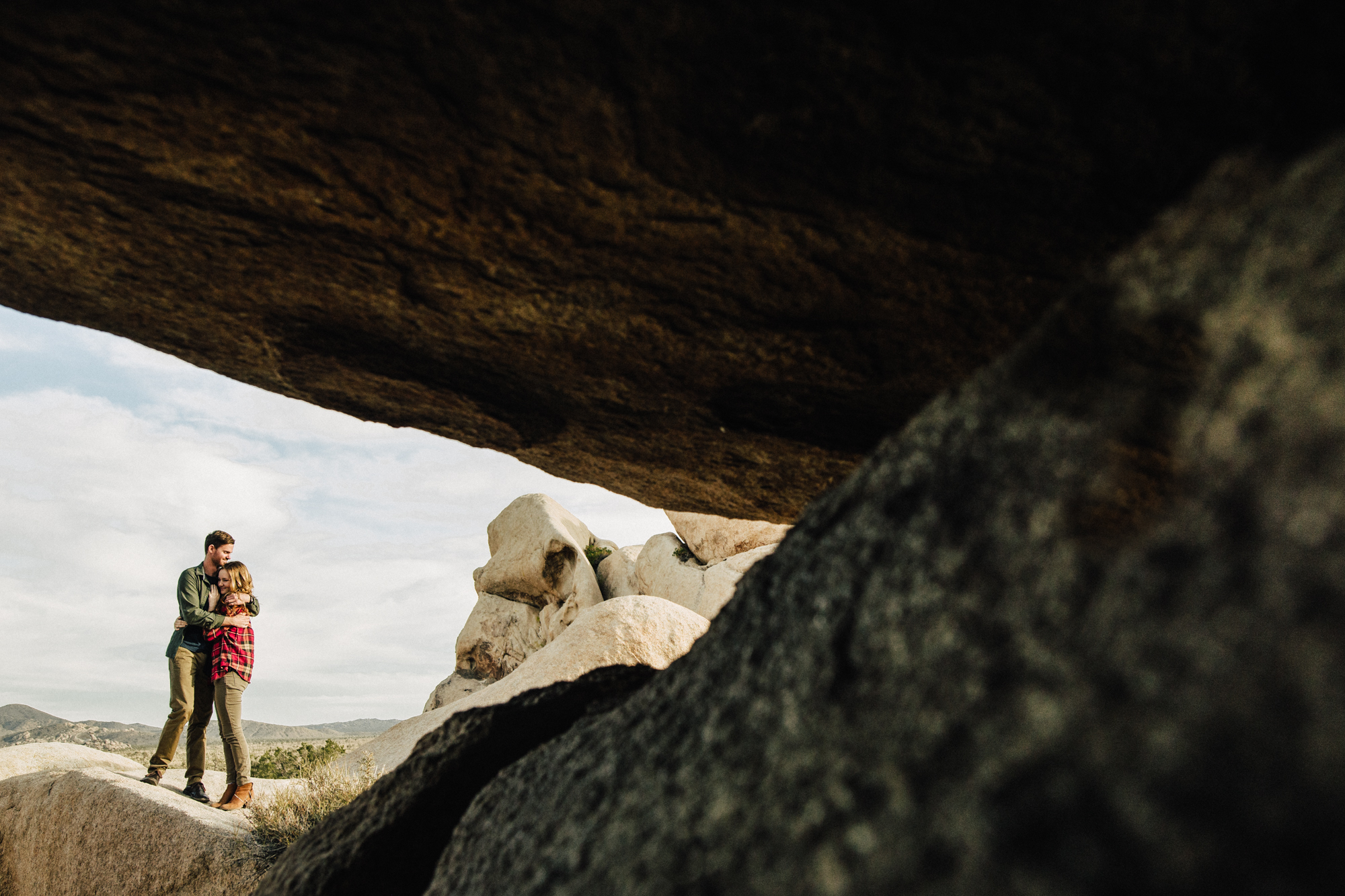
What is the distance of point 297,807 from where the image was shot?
8.38 meters

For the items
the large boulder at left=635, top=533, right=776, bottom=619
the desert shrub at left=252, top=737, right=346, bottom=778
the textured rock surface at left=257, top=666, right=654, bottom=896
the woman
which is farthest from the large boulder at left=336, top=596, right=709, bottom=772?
the large boulder at left=635, top=533, right=776, bottom=619

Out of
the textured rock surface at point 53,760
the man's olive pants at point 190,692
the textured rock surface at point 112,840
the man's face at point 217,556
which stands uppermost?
the man's face at point 217,556

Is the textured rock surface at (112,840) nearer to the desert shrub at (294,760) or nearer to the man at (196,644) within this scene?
the man at (196,644)

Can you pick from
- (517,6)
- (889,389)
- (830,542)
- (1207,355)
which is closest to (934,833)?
(830,542)

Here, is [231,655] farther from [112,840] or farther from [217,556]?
[112,840]

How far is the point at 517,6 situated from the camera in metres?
1.98

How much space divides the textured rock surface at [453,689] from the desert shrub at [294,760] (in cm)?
638

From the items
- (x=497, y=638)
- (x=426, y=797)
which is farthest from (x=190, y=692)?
(x=497, y=638)

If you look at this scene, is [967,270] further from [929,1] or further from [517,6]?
[517,6]

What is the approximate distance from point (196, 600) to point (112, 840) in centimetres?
238

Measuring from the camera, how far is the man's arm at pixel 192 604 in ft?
25.8

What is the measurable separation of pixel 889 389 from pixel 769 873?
8.04ft

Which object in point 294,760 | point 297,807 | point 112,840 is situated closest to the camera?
point 112,840

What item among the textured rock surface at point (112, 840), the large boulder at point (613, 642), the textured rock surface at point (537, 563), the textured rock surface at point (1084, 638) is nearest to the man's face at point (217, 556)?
the textured rock surface at point (112, 840)
